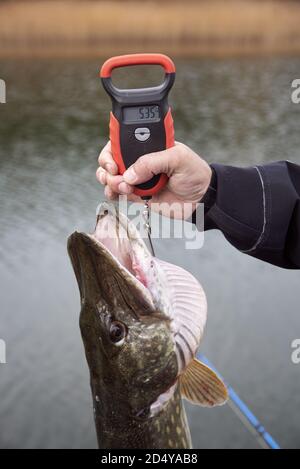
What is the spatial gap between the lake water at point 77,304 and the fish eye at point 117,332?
24.7ft

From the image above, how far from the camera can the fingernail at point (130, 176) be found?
5.55ft

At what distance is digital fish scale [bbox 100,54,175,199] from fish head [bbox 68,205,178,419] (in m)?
0.23

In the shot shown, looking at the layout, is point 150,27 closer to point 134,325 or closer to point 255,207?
point 255,207

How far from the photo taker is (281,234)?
212cm

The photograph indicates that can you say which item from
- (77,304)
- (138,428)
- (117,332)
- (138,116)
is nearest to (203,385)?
(138,428)

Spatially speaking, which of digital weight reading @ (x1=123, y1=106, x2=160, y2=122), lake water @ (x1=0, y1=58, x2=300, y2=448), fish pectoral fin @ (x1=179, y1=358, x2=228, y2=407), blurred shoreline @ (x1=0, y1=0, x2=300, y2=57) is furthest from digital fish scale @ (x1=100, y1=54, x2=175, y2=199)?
blurred shoreline @ (x1=0, y1=0, x2=300, y2=57)

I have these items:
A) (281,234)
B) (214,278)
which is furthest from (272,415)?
(281,234)

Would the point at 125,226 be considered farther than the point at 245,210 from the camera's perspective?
No

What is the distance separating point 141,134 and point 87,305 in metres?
0.52

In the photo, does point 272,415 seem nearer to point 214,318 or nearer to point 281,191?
point 214,318

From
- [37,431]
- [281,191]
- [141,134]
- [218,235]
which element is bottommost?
[37,431]

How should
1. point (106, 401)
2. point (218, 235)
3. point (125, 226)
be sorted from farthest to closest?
point (218, 235)
point (106, 401)
point (125, 226)

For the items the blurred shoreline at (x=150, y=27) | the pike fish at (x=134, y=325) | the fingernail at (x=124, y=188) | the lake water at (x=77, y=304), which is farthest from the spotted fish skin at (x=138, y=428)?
the blurred shoreline at (x=150, y=27)

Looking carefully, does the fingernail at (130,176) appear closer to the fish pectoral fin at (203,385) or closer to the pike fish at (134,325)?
the pike fish at (134,325)
